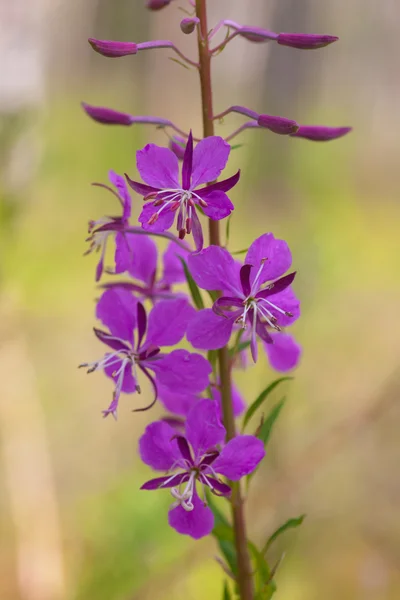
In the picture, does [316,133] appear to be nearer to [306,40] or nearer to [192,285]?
[306,40]

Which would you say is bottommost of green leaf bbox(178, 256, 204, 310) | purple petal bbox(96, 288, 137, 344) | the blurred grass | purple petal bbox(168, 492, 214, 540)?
the blurred grass

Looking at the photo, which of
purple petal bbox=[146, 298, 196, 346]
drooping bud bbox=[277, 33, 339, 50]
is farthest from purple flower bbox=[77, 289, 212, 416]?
Result: drooping bud bbox=[277, 33, 339, 50]

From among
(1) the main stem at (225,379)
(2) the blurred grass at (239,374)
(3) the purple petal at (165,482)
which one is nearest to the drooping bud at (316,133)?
(1) the main stem at (225,379)

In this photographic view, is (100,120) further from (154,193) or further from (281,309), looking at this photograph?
(281,309)

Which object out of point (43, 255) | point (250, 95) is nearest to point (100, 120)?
point (43, 255)

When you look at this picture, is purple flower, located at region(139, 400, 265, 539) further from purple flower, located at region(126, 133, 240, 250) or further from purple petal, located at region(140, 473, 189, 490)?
purple flower, located at region(126, 133, 240, 250)

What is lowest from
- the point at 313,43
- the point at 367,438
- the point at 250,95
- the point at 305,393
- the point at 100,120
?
the point at 367,438
